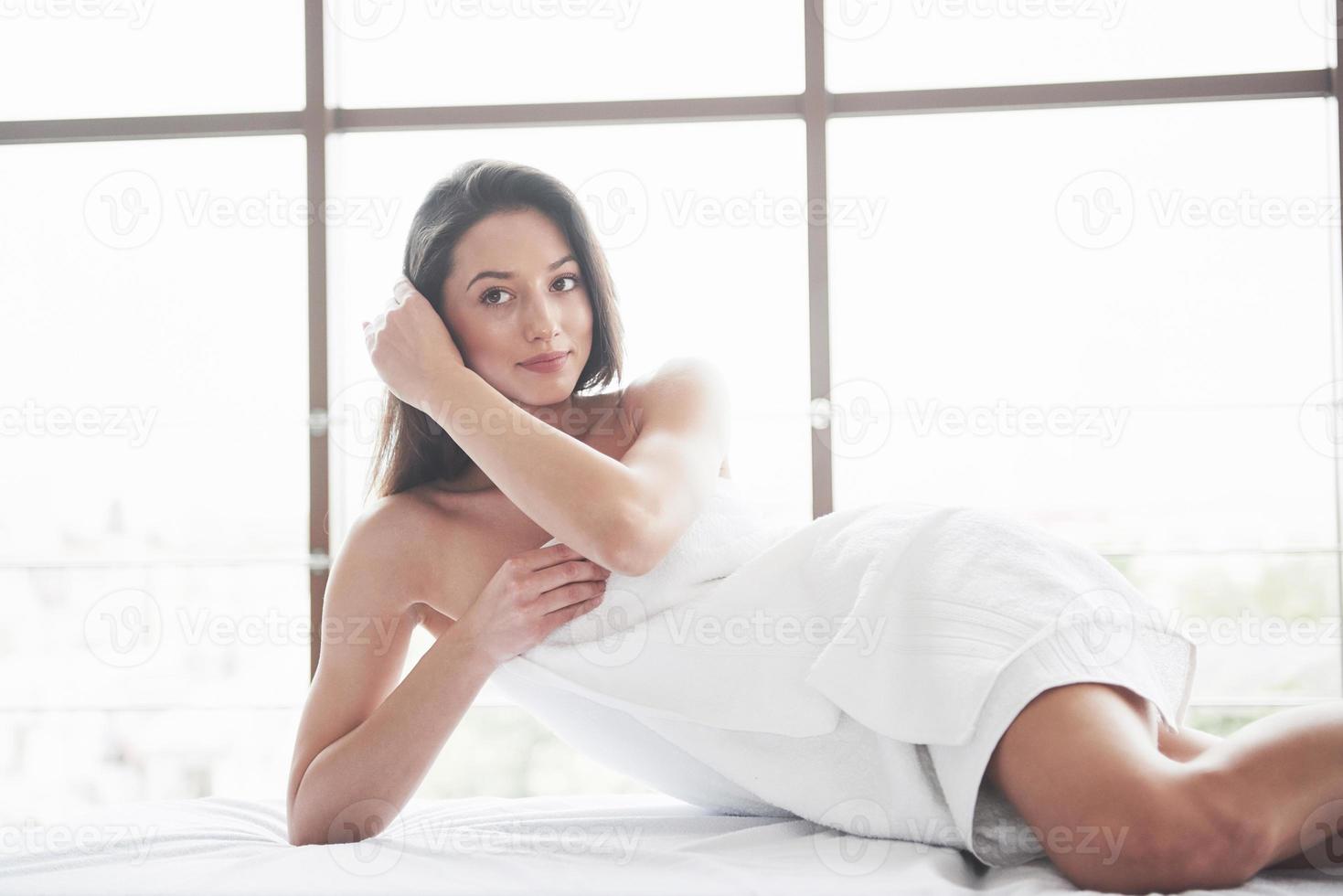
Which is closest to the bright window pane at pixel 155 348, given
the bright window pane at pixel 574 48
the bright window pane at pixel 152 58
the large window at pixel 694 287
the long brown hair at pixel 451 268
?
the large window at pixel 694 287

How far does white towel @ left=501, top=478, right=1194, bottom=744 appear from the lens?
38.7 inches

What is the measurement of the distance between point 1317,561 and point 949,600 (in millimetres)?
1456

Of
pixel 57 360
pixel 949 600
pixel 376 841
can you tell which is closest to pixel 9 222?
pixel 57 360

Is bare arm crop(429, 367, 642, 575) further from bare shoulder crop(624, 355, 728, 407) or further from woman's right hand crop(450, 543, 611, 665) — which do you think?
bare shoulder crop(624, 355, 728, 407)

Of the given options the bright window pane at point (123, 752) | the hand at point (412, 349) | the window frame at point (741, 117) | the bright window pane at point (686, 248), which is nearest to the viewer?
the hand at point (412, 349)

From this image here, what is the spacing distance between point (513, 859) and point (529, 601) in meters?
0.30

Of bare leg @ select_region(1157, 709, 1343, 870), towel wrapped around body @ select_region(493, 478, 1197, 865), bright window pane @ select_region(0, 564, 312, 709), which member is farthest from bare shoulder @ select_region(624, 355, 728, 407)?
bright window pane @ select_region(0, 564, 312, 709)

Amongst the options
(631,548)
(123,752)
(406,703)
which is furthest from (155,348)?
(631,548)

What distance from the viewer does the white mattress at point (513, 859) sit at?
3.00 feet

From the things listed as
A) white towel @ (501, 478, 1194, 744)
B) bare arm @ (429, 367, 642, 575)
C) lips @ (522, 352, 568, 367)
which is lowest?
white towel @ (501, 478, 1194, 744)

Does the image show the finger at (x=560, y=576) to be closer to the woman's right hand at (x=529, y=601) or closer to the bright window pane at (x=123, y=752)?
the woman's right hand at (x=529, y=601)

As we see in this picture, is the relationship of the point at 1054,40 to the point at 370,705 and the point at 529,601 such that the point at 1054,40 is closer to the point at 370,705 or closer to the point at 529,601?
the point at 529,601

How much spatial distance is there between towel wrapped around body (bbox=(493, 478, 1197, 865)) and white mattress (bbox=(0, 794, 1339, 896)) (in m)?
0.06

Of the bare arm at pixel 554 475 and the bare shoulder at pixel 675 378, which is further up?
the bare shoulder at pixel 675 378
